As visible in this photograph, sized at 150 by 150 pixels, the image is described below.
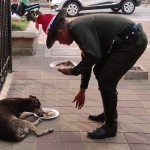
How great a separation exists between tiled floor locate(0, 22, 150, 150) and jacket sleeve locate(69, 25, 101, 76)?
3.34ft

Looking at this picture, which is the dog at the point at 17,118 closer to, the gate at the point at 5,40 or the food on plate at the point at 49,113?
the food on plate at the point at 49,113

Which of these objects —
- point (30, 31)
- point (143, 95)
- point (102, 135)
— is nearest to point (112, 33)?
point (102, 135)

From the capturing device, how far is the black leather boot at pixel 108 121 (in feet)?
11.2

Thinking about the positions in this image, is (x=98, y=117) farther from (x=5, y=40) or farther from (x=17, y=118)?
(x=5, y=40)

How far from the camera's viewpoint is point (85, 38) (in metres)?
2.96

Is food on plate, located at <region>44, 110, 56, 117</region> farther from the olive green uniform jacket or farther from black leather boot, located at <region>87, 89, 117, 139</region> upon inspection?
the olive green uniform jacket

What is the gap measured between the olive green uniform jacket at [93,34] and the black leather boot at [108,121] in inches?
19.2

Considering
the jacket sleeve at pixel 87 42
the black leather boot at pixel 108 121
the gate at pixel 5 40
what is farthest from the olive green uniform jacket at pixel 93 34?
the gate at pixel 5 40

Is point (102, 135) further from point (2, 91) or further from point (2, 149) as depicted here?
point (2, 91)

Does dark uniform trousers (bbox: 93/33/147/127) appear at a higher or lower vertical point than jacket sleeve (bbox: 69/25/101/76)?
lower

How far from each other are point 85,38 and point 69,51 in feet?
16.6

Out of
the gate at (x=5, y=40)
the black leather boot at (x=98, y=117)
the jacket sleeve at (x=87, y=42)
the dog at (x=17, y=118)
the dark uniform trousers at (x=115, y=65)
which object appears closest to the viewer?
the jacket sleeve at (x=87, y=42)

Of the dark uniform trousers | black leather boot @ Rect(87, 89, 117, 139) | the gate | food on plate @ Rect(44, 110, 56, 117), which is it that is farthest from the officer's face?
the gate

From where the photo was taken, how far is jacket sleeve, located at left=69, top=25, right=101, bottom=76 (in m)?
2.95
